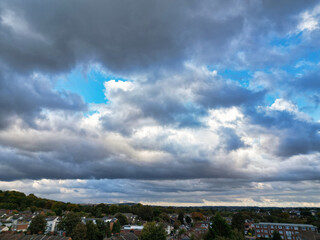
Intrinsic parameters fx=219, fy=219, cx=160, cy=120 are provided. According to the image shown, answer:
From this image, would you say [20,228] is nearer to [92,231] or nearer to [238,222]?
[92,231]

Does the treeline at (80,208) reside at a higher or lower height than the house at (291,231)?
higher

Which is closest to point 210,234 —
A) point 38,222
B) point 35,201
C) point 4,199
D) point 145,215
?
point 38,222

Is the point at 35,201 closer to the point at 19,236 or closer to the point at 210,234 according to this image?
the point at 19,236

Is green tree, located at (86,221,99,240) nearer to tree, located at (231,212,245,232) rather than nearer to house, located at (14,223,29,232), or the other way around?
house, located at (14,223,29,232)

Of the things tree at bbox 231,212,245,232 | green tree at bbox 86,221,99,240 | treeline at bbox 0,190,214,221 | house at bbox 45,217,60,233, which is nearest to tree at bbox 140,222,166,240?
green tree at bbox 86,221,99,240

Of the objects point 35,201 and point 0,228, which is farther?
point 35,201

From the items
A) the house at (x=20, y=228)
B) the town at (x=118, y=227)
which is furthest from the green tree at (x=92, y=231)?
the house at (x=20, y=228)

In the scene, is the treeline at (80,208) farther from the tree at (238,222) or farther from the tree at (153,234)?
the tree at (153,234)

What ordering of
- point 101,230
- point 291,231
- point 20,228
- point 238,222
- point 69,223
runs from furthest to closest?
point 238,222
point 291,231
point 20,228
point 69,223
point 101,230

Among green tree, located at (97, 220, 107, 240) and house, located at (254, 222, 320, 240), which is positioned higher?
green tree, located at (97, 220, 107, 240)

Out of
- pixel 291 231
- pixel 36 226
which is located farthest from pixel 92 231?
pixel 291 231

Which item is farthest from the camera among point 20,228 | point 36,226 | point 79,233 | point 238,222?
point 238,222
